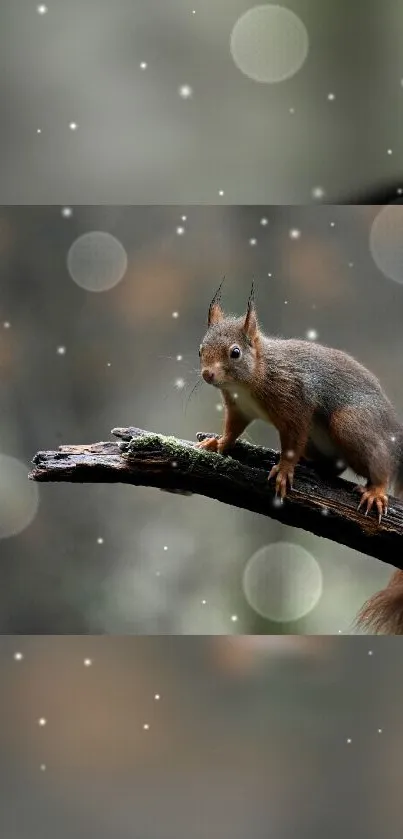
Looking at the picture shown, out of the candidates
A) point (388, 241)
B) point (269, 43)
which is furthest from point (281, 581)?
point (269, 43)

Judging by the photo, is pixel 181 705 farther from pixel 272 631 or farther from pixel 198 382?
pixel 198 382

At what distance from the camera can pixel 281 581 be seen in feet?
8.21

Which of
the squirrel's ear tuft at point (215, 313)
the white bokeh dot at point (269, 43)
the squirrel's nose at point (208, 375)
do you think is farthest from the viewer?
the white bokeh dot at point (269, 43)

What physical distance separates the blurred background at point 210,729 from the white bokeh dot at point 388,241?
1079mm

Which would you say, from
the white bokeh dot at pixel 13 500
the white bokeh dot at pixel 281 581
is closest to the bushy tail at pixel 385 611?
the white bokeh dot at pixel 281 581

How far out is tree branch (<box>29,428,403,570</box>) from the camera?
2223mm

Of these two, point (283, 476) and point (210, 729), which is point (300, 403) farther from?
point (210, 729)

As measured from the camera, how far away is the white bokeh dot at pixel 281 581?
8.18 ft

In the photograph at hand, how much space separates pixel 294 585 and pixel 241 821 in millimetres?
679

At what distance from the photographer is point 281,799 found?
2.49 m

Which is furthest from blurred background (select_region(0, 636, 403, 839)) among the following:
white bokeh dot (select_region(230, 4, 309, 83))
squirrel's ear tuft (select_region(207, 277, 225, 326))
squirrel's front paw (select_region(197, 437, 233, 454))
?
white bokeh dot (select_region(230, 4, 309, 83))

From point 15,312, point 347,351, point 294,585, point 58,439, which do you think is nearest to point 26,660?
point 58,439

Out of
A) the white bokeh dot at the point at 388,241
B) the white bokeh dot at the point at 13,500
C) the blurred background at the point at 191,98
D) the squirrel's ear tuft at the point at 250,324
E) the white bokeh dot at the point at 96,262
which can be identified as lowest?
the white bokeh dot at the point at 13,500

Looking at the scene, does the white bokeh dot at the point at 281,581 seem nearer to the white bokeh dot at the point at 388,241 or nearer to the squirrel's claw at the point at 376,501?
the squirrel's claw at the point at 376,501
